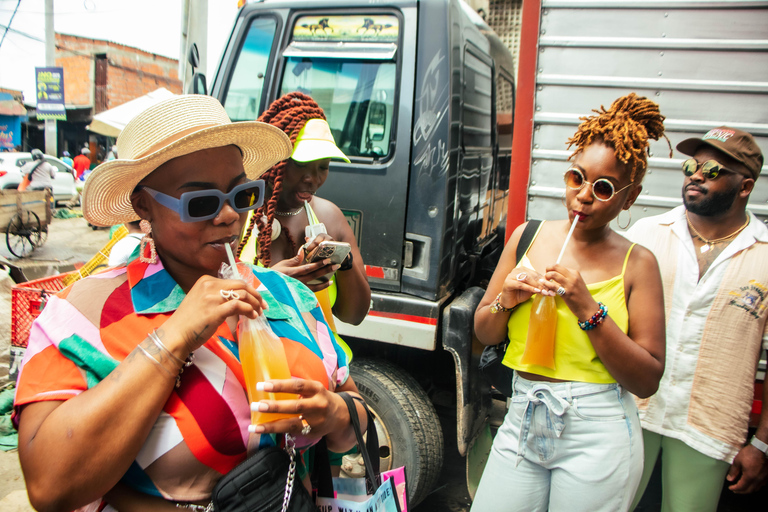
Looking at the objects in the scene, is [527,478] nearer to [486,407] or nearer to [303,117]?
[486,407]

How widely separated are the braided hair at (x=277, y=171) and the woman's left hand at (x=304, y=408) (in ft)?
2.96

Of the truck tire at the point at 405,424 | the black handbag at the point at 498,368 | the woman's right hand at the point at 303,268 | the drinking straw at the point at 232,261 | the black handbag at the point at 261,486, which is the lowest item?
the truck tire at the point at 405,424

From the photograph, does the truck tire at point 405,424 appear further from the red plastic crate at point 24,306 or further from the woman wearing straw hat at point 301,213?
the red plastic crate at point 24,306

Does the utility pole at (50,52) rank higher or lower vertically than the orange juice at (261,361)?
higher

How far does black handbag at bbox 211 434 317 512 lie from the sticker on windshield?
95.2 inches

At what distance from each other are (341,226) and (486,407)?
5.04 ft

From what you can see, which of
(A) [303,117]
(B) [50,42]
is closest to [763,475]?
(A) [303,117]

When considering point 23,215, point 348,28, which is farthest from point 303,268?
point 23,215

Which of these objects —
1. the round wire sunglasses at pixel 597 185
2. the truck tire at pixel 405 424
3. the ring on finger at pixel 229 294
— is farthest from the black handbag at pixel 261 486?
the truck tire at pixel 405 424

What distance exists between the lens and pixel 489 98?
13.3ft

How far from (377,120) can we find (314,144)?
0.94 metres

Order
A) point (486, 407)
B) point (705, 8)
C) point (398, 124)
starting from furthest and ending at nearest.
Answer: point (486, 407)
point (398, 124)
point (705, 8)

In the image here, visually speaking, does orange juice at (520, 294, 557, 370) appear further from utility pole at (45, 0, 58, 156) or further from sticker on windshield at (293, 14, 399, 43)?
utility pole at (45, 0, 58, 156)

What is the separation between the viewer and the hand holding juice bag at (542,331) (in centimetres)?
182
